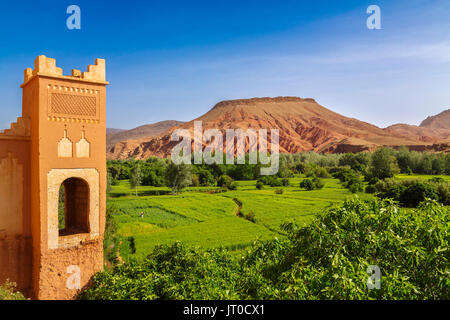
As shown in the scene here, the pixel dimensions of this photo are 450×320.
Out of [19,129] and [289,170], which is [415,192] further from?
[19,129]

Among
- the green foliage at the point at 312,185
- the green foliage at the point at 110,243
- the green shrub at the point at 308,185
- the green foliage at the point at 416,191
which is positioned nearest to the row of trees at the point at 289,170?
the green foliage at the point at 312,185

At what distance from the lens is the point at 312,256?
7488 mm

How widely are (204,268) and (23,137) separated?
24.4 ft

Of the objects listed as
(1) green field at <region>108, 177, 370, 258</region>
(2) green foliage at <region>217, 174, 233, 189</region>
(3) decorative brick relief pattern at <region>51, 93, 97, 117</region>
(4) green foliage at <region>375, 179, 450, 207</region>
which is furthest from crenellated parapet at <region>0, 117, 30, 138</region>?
(2) green foliage at <region>217, 174, 233, 189</region>

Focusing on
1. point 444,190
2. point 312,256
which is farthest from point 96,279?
point 444,190

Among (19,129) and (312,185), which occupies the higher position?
(19,129)

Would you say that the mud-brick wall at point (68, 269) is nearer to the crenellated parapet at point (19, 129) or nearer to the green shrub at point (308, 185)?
the crenellated parapet at point (19, 129)

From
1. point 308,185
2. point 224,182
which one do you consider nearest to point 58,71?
point 308,185

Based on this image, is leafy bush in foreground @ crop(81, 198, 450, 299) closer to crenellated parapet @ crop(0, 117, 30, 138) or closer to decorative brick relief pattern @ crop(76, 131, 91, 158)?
decorative brick relief pattern @ crop(76, 131, 91, 158)

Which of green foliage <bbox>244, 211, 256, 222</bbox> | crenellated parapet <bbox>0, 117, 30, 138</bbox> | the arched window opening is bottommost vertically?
green foliage <bbox>244, 211, 256, 222</bbox>

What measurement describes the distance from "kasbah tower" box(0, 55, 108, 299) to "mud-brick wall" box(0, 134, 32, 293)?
0.09 feet

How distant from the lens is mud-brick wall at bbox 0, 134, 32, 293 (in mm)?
9828

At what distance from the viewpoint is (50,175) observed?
384 inches

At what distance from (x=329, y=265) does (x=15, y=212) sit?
9.91 m
